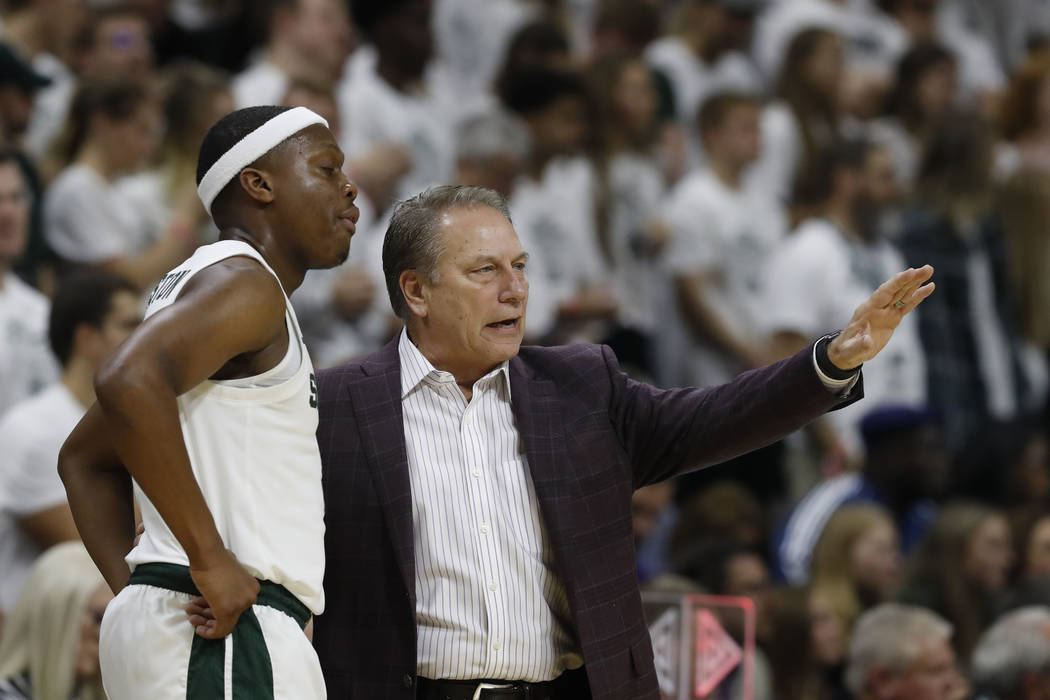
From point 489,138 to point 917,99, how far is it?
355 centimetres

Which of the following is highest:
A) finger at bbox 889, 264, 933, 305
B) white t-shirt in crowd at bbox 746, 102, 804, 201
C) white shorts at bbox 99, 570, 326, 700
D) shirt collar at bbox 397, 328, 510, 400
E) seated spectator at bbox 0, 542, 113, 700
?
white t-shirt in crowd at bbox 746, 102, 804, 201

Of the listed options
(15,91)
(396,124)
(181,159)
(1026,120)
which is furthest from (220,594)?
(1026,120)

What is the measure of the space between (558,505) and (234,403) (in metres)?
0.89

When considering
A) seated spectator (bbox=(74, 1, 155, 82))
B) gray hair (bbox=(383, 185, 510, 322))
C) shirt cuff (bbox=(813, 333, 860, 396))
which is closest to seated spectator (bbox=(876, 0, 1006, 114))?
seated spectator (bbox=(74, 1, 155, 82))

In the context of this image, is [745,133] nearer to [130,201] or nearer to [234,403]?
[130,201]

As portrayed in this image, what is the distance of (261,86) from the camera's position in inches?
286

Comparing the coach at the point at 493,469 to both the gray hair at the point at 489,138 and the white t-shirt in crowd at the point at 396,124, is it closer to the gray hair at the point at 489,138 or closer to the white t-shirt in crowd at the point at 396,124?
the gray hair at the point at 489,138

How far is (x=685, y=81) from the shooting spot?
9773 mm

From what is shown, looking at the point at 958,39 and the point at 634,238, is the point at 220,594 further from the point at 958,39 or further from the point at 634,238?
the point at 958,39

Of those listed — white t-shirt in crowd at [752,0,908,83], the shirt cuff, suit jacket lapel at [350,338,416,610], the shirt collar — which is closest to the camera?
the shirt cuff

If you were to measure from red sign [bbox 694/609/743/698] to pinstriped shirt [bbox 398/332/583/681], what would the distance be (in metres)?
0.87

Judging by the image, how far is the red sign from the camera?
4391 mm

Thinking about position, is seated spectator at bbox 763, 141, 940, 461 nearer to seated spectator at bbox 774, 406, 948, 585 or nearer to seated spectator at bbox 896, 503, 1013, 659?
seated spectator at bbox 774, 406, 948, 585

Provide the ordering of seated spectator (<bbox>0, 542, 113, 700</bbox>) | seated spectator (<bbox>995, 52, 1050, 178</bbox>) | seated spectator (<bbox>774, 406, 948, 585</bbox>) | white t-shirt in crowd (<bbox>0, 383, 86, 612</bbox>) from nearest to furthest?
1. seated spectator (<bbox>0, 542, 113, 700</bbox>)
2. white t-shirt in crowd (<bbox>0, 383, 86, 612</bbox>)
3. seated spectator (<bbox>774, 406, 948, 585</bbox>)
4. seated spectator (<bbox>995, 52, 1050, 178</bbox>)
